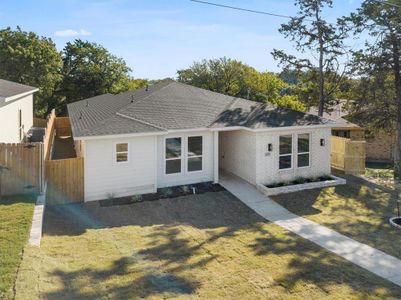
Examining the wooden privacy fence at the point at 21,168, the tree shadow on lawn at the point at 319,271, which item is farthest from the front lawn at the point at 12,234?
the tree shadow on lawn at the point at 319,271

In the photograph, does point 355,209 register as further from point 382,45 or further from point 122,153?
point 382,45

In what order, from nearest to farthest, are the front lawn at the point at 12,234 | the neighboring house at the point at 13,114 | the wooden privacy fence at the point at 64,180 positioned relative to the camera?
1. the front lawn at the point at 12,234
2. the wooden privacy fence at the point at 64,180
3. the neighboring house at the point at 13,114

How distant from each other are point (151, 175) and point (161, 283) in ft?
25.0

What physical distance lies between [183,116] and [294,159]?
558 centimetres

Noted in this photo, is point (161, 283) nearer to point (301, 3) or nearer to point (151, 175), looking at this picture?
point (151, 175)

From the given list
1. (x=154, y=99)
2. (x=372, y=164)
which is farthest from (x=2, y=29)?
(x=372, y=164)

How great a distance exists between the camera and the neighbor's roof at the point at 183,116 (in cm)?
1520

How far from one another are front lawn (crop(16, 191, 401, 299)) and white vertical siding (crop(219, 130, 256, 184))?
12.6 feet

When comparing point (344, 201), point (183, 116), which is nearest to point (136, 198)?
point (183, 116)

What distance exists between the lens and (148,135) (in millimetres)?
14836

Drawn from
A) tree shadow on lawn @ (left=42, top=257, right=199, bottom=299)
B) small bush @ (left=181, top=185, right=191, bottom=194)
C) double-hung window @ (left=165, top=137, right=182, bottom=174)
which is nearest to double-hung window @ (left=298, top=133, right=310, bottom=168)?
small bush @ (left=181, top=185, right=191, bottom=194)

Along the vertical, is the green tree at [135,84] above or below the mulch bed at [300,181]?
above

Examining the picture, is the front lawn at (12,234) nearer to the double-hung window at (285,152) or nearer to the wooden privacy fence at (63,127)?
the double-hung window at (285,152)

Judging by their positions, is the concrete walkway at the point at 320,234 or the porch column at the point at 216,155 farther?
the porch column at the point at 216,155
